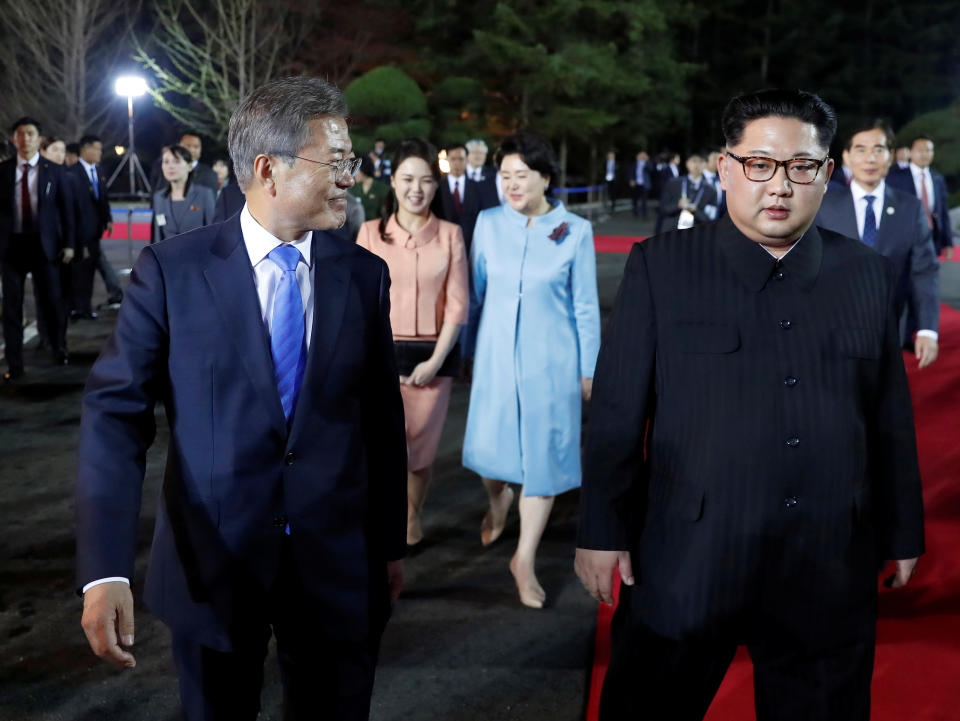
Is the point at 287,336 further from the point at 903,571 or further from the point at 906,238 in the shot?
the point at 906,238

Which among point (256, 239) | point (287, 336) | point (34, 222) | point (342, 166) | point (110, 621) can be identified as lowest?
point (110, 621)

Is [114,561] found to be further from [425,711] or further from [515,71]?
[515,71]

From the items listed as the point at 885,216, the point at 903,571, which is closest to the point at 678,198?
the point at 885,216

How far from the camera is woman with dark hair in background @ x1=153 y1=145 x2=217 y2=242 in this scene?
8070mm

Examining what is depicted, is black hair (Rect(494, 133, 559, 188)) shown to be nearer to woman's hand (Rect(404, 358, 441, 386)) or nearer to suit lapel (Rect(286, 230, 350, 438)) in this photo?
woman's hand (Rect(404, 358, 441, 386))

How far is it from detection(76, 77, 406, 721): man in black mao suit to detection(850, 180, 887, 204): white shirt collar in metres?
4.08

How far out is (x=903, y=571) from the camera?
8.34ft

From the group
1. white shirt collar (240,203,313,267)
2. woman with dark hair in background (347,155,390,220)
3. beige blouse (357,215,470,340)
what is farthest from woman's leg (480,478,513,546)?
woman with dark hair in background (347,155,390,220)

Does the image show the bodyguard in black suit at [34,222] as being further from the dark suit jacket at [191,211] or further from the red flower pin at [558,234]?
the red flower pin at [558,234]

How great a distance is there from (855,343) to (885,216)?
12.2ft

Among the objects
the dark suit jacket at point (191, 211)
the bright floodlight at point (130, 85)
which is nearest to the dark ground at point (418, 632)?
the dark suit jacket at point (191, 211)

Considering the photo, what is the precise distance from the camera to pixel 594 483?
2.53 metres

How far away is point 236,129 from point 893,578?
184cm

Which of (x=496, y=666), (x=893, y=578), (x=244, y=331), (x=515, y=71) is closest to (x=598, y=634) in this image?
(x=496, y=666)
